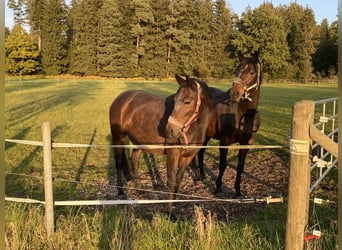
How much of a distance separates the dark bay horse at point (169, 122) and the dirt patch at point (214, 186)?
Answer: 1.38ft

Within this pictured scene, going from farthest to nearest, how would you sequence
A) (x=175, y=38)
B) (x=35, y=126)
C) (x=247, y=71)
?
(x=175, y=38) < (x=35, y=126) < (x=247, y=71)

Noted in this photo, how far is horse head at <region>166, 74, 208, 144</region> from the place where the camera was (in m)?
4.29

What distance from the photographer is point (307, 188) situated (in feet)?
8.69

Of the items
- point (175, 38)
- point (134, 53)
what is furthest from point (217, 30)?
point (134, 53)

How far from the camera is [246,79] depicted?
18.1 ft

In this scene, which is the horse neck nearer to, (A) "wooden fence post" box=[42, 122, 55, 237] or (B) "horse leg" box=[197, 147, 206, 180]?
(B) "horse leg" box=[197, 147, 206, 180]

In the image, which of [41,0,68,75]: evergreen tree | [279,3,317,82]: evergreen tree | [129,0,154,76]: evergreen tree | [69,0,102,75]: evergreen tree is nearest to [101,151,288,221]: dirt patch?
[129,0,154,76]: evergreen tree

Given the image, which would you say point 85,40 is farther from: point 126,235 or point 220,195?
point 126,235

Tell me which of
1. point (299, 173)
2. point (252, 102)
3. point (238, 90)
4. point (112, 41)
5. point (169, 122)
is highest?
point (112, 41)

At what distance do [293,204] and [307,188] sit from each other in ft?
0.52

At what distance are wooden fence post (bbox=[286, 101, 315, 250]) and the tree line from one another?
48685 millimetres

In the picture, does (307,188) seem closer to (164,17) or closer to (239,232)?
(239,232)

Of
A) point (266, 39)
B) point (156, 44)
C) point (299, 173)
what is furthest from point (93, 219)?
point (266, 39)

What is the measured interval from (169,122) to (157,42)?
160 ft
